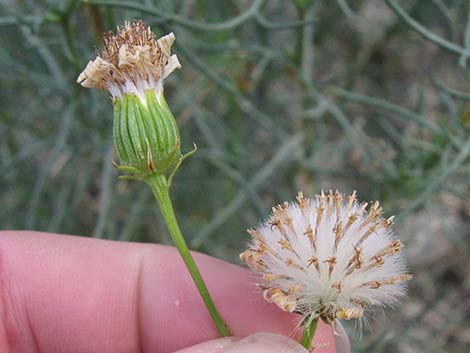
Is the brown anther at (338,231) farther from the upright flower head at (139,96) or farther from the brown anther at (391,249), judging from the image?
the upright flower head at (139,96)

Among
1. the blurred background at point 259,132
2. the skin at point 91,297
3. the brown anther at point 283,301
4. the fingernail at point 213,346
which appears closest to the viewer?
the brown anther at point 283,301

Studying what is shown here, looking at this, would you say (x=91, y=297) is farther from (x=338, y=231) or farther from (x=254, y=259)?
(x=338, y=231)

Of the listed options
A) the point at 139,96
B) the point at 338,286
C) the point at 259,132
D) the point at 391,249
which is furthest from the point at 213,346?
the point at 259,132

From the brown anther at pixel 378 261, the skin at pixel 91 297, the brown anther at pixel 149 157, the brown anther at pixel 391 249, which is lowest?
the skin at pixel 91 297

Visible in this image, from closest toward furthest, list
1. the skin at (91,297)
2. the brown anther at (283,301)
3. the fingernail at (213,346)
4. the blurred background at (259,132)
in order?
the brown anther at (283,301)
the fingernail at (213,346)
the skin at (91,297)
the blurred background at (259,132)

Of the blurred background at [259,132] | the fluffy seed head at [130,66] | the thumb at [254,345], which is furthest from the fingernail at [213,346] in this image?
the blurred background at [259,132]

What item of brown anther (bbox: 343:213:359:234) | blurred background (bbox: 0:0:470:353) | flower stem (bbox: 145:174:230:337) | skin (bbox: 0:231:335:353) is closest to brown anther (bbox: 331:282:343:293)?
brown anther (bbox: 343:213:359:234)

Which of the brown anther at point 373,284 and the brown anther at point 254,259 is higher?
the brown anther at point 254,259
